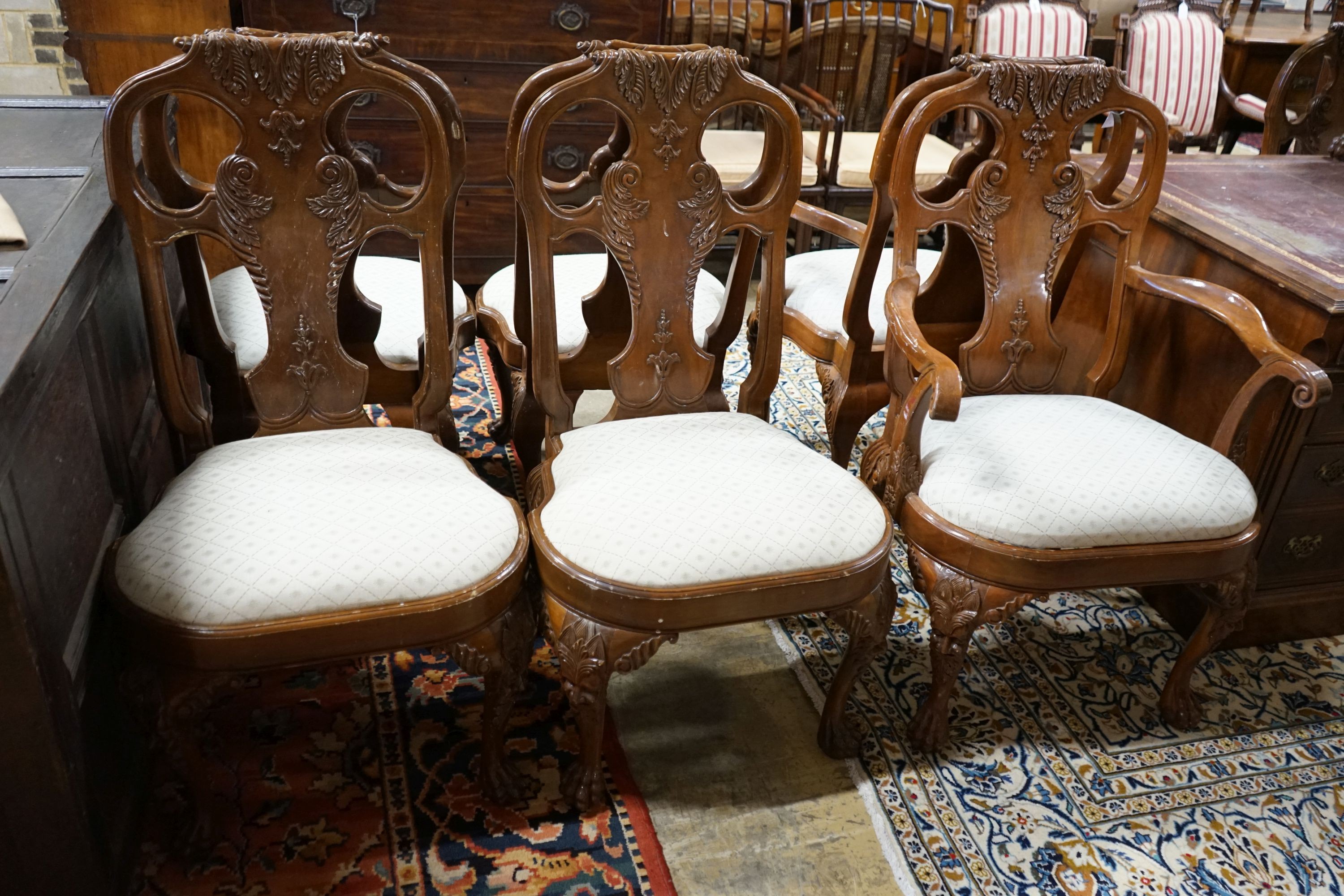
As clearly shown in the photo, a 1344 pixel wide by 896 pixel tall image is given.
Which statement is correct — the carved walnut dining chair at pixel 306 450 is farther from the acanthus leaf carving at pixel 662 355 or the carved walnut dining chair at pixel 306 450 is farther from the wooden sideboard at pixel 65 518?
the acanthus leaf carving at pixel 662 355

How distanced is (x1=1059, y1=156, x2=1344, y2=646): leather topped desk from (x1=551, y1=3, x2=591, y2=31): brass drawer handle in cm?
178

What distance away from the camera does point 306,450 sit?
1697 millimetres

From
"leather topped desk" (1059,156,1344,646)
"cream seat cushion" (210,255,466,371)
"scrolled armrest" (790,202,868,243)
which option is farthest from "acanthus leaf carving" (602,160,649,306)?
"leather topped desk" (1059,156,1344,646)

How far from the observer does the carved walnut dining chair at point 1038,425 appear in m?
1.75

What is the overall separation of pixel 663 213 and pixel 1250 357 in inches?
→ 47.6

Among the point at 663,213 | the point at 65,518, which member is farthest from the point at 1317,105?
the point at 65,518

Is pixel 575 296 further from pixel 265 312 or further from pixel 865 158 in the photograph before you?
pixel 865 158

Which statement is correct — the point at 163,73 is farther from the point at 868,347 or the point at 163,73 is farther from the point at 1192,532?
the point at 1192,532

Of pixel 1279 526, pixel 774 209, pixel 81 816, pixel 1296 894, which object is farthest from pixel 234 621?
pixel 1279 526

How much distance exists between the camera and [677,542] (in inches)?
61.1

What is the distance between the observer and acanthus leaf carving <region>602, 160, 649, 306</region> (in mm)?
1777

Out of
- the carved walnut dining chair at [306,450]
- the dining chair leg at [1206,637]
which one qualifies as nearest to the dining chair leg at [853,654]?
the carved walnut dining chair at [306,450]

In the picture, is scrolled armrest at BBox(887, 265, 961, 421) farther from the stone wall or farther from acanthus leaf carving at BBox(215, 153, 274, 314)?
the stone wall

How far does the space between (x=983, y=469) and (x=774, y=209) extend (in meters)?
0.60
